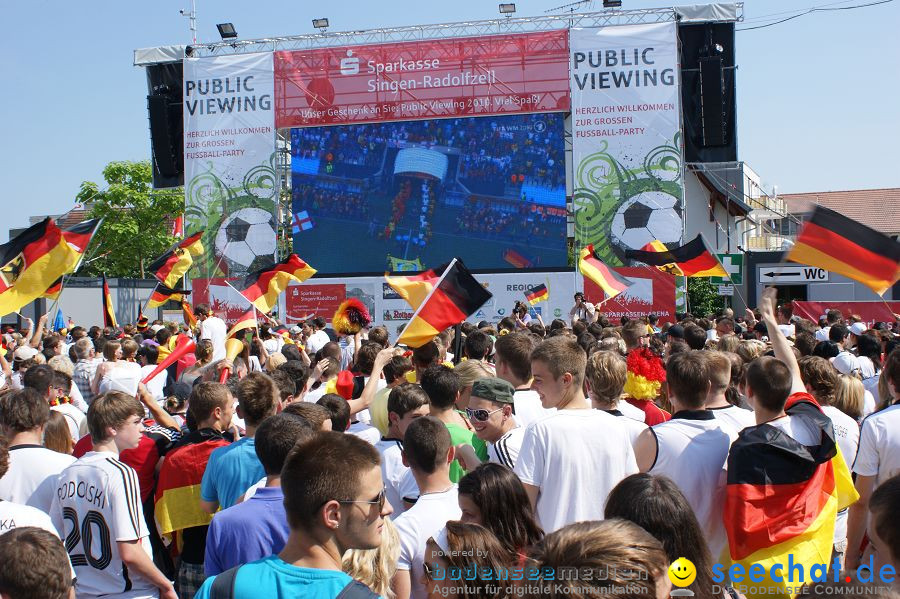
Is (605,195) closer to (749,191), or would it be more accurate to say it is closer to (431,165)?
(431,165)

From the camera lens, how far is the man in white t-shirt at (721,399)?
417cm

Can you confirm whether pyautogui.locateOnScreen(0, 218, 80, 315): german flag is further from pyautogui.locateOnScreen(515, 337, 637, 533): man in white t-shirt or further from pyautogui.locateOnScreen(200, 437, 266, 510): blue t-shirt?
pyautogui.locateOnScreen(515, 337, 637, 533): man in white t-shirt

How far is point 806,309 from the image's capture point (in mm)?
19500

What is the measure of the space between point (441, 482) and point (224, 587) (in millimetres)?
1348

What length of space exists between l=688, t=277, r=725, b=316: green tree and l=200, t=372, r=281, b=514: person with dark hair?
89.1ft

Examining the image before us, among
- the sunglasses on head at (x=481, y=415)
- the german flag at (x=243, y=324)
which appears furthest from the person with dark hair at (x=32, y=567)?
the german flag at (x=243, y=324)

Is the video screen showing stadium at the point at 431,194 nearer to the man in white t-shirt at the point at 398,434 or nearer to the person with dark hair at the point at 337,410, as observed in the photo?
the person with dark hair at the point at 337,410

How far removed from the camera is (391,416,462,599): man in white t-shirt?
326cm

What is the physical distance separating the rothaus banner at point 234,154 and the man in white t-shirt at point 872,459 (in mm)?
24117

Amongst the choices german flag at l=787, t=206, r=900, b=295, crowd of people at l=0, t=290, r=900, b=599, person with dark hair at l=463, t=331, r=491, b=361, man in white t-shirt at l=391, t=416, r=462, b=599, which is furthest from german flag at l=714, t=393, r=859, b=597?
person with dark hair at l=463, t=331, r=491, b=361

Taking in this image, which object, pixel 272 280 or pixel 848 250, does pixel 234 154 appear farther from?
pixel 848 250

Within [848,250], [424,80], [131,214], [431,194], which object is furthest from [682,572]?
[131,214]

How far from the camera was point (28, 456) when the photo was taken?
14.3 ft

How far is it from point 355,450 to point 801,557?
7.10 ft
